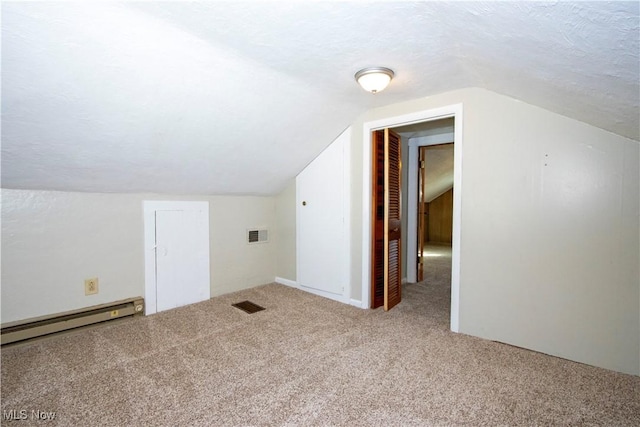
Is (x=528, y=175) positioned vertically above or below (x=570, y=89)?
below

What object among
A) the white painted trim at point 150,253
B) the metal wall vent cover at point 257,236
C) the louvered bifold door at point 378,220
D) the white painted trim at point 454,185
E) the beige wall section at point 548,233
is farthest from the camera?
the metal wall vent cover at point 257,236

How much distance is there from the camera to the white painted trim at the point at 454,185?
2482mm

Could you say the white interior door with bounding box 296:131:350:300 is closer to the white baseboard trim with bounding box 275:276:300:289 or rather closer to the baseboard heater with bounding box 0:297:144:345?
the white baseboard trim with bounding box 275:276:300:289

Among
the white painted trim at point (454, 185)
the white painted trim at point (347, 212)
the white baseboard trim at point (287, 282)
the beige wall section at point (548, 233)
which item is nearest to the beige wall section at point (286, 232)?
the white baseboard trim at point (287, 282)

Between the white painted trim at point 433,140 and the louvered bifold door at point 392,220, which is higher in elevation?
the white painted trim at point 433,140

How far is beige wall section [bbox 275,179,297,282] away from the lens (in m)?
3.82

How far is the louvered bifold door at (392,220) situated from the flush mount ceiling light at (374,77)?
2.67 ft

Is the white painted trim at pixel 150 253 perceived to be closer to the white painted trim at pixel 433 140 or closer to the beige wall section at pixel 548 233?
the beige wall section at pixel 548 233

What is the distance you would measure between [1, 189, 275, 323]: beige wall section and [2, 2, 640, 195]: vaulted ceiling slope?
160mm

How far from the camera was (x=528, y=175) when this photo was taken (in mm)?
2180

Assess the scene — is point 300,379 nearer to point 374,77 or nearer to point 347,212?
point 347,212

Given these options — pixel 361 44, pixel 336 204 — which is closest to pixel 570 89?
pixel 361 44

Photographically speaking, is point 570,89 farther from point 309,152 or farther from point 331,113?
point 309,152

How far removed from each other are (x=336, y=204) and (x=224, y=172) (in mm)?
1201
